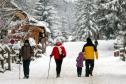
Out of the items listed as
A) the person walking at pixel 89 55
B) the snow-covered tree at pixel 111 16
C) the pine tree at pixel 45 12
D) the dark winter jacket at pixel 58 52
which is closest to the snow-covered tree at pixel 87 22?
the pine tree at pixel 45 12

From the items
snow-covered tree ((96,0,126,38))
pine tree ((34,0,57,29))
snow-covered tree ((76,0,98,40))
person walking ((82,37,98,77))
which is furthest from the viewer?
pine tree ((34,0,57,29))

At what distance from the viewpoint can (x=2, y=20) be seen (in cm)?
2358

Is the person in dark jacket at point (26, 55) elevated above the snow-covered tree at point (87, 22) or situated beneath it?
elevated above

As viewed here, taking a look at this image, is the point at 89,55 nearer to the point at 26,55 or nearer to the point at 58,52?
the point at 58,52

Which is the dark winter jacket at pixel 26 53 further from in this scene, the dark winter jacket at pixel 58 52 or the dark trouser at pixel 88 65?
the dark trouser at pixel 88 65

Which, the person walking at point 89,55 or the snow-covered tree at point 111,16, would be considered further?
the snow-covered tree at point 111,16

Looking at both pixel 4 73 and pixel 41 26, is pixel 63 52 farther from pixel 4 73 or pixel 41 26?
pixel 41 26

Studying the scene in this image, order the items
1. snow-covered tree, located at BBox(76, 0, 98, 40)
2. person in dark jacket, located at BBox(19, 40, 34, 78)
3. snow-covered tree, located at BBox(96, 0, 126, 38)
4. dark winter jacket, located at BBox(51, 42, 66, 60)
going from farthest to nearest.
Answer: snow-covered tree, located at BBox(76, 0, 98, 40) → snow-covered tree, located at BBox(96, 0, 126, 38) → dark winter jacket, located at BBox(51, 42, 66, 60) → person in dark jacket, located at BBox(19, 40, 34, 78)

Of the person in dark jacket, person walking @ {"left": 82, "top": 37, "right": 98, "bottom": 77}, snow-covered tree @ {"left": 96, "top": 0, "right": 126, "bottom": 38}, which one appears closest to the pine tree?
snow-covered tree @ {"left": 96, "top": 0, "right": 126, "bottom": 38}

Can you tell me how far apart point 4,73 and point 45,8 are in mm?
56936

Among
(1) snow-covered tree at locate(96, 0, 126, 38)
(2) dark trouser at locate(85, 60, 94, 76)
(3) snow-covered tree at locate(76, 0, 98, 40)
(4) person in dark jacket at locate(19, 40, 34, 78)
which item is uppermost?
(1) snow-covered tree at locate(96, 0, 126, 38)

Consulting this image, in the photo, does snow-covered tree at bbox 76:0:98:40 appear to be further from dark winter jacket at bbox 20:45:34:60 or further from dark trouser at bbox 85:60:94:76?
dark winter jacket at bbox 20:45:34:60

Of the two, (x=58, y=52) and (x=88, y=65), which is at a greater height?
(x=58, y=52)

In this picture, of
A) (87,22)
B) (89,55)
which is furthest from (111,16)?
(87,22)
